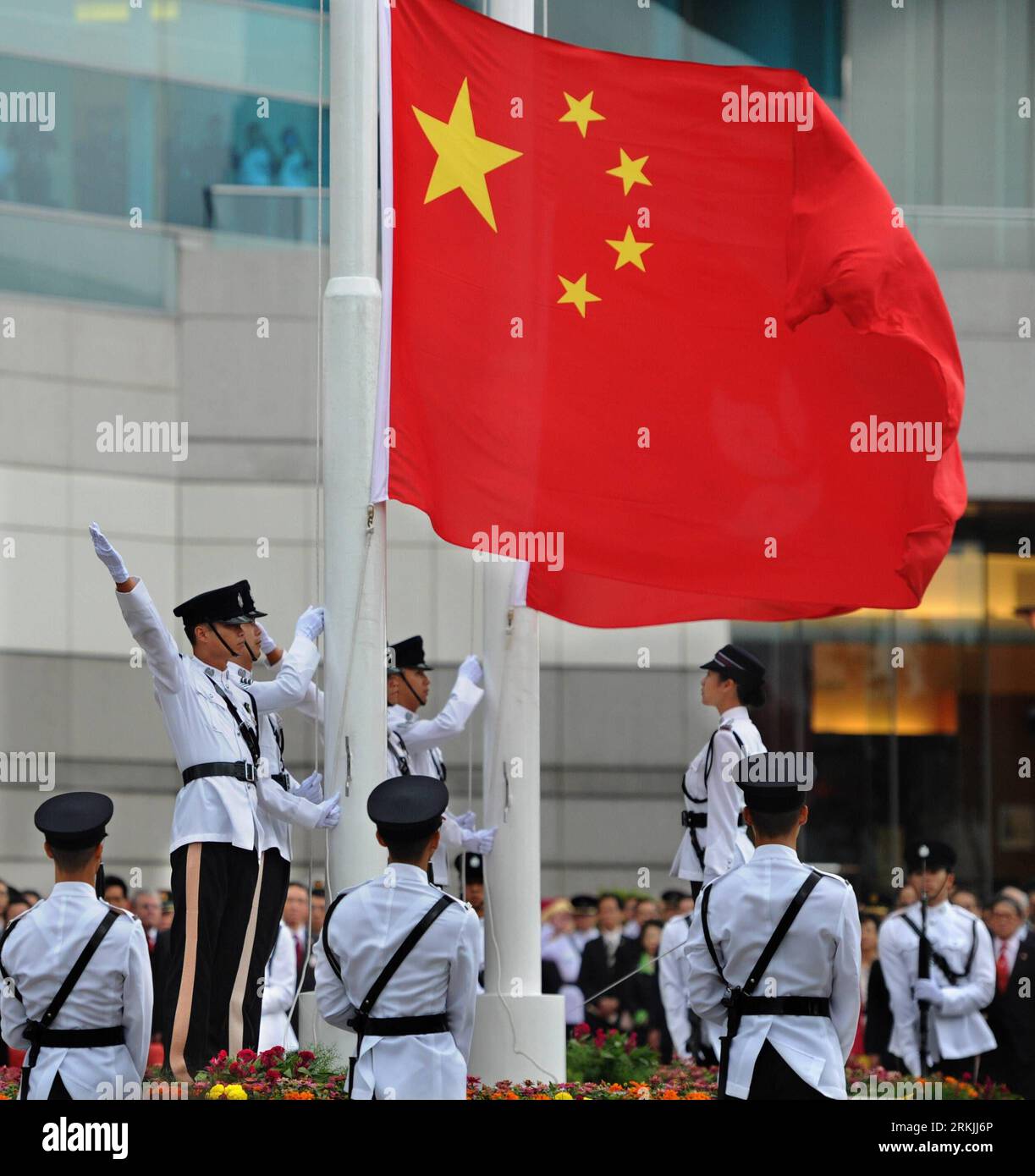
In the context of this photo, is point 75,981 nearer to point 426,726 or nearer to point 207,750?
point 207,750

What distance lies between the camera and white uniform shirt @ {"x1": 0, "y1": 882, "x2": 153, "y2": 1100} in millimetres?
6949

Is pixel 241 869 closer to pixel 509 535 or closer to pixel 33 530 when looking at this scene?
pixel 509 535

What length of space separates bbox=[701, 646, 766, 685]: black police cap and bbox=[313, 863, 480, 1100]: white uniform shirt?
4725 mm

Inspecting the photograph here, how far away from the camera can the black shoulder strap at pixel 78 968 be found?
22.7 feet

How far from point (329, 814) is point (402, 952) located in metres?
3.31

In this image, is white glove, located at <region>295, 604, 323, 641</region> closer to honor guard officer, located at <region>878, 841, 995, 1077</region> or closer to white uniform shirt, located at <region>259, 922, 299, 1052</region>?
white uniform shirt, located at <region>259, 922, 299, 1052</region>

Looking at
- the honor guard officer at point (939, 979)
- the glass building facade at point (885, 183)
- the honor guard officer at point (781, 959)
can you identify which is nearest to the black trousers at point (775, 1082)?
the honor guard officer at point (781, 959)

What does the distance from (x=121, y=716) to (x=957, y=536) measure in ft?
31.2

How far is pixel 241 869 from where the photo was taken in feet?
32.3

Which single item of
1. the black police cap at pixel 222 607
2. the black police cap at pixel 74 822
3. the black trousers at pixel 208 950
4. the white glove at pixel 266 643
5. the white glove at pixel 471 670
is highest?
the black police cap at pixel 222 607

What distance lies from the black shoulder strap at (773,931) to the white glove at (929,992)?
7486mm

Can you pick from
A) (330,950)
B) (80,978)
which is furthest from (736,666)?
(80,978)

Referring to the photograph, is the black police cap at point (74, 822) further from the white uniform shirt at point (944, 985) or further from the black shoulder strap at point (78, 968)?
the white uniform shirt at point (944, 985)

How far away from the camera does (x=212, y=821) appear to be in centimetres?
972
